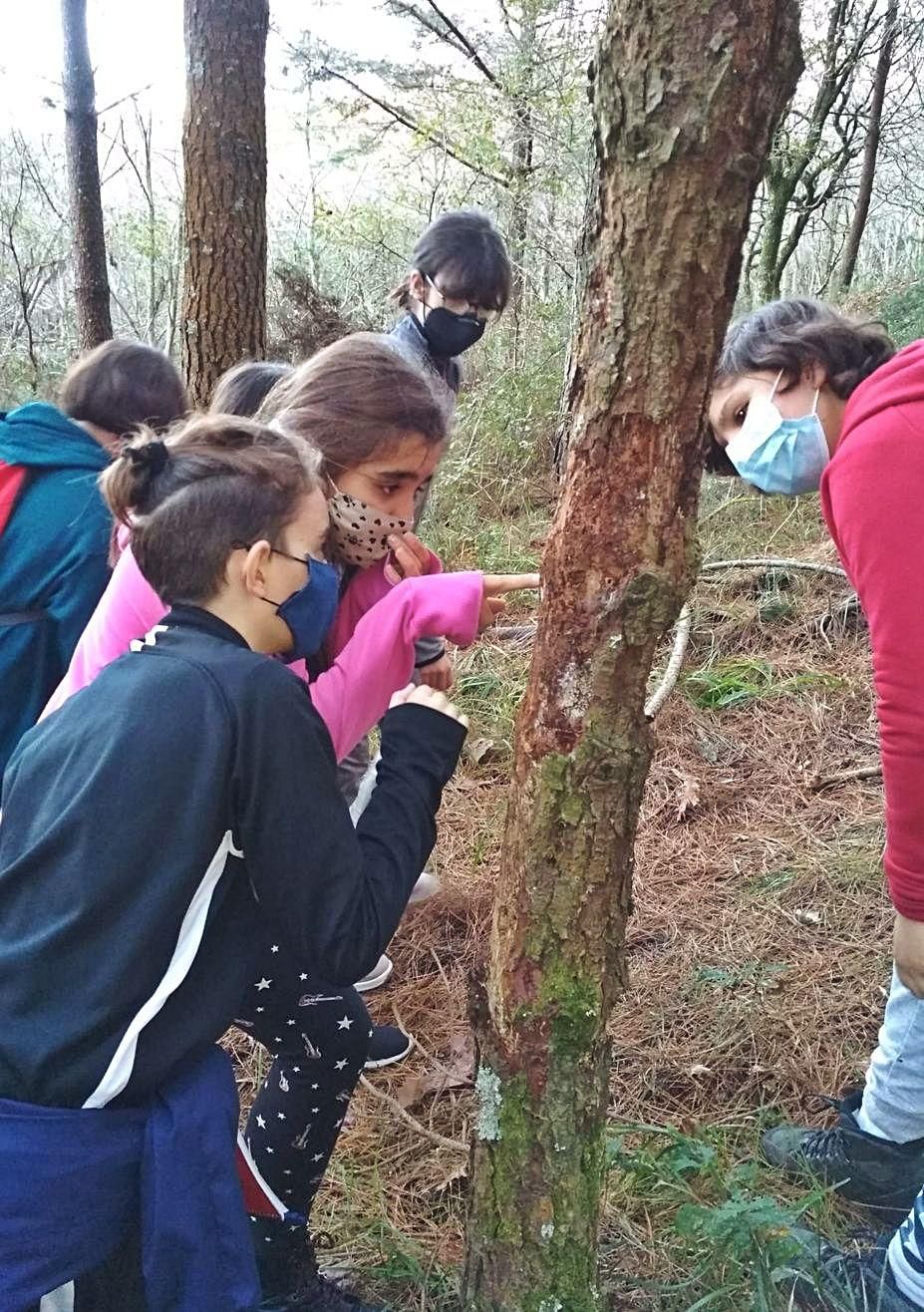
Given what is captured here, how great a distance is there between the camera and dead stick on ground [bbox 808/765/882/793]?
131 inches

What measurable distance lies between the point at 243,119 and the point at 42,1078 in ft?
13.5

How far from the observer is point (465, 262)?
300cm

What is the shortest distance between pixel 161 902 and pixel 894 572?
1122 millimetres

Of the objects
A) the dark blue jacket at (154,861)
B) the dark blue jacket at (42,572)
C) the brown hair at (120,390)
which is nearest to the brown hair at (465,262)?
the brown hair at (120,390)

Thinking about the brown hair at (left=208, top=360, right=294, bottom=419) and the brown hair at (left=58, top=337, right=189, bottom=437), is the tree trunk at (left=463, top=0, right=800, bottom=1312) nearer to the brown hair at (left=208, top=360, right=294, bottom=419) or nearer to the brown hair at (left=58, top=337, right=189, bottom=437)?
the brown hair at (left=58, top=337, right=189, bottom=437)

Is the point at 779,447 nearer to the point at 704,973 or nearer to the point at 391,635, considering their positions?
the point at 391,635

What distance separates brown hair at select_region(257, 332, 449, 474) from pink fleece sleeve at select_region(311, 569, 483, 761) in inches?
11.4

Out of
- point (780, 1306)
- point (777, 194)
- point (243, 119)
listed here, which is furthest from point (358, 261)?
point (780, 1306)

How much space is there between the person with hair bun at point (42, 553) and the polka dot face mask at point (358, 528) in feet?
1.61

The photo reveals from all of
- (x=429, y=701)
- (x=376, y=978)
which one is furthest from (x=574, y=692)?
(x=376, y=978)

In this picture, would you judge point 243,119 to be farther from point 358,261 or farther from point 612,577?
point 358,261

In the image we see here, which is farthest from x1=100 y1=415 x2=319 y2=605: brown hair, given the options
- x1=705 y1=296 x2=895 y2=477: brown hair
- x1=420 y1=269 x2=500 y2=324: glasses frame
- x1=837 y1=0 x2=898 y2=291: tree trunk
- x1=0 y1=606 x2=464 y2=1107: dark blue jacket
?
x1=837 y1=0 x2=898 y2=291: tree trunk

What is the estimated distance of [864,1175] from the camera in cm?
192

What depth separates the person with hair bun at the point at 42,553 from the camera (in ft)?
6.20
